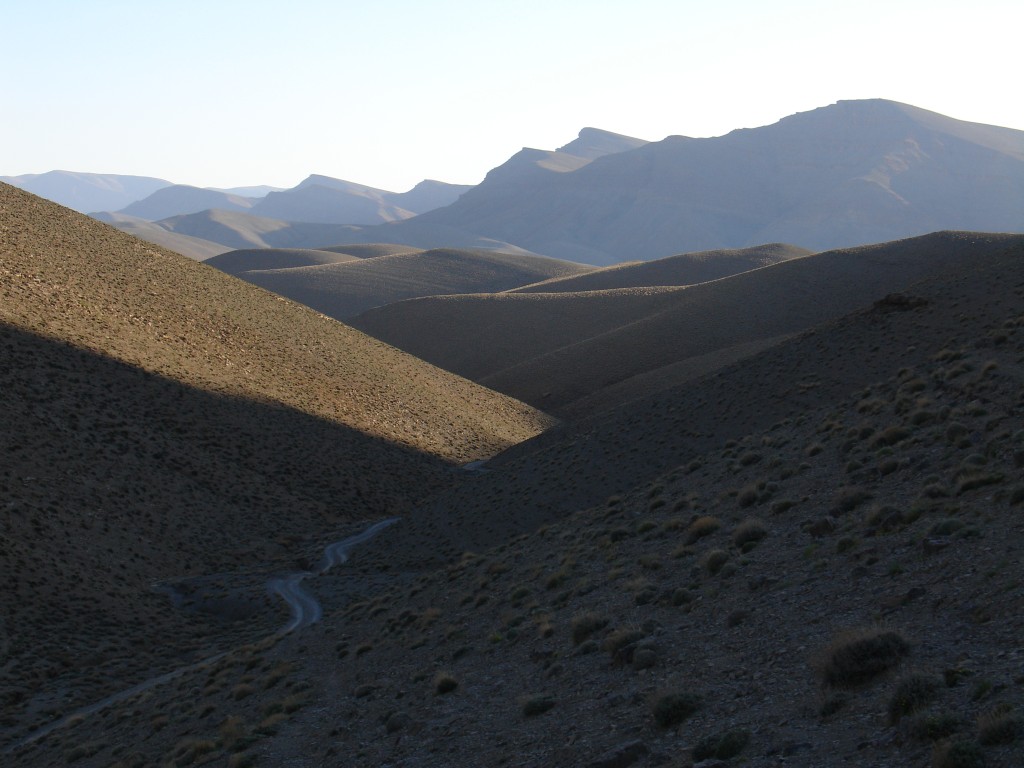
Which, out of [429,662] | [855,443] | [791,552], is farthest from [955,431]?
[429,662]

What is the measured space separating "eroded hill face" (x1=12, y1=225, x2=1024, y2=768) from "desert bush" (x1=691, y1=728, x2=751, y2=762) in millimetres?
29

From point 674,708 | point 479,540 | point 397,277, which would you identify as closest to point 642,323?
point 479,540

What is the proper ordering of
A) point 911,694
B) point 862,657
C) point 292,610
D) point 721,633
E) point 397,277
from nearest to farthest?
point 911,694
point 862,657
point 721,633
point 292,610
point 397,277

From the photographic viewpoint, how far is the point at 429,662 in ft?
55.9

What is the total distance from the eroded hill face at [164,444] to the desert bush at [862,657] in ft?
62.8

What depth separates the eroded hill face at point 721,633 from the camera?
Result: 9.30 meters

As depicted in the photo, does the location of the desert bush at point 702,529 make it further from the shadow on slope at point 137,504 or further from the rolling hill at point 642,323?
the rolling hill at point 642,323

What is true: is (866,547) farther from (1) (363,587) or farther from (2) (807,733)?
(1) (363,587)

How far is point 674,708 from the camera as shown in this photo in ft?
34.1

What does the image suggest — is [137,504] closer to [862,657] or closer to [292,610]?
[292,610]

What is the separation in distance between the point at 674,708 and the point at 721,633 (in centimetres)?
248

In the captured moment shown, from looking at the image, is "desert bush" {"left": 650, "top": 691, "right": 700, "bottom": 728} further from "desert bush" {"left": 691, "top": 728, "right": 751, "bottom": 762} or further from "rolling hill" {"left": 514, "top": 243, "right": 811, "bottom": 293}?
"rolling hill" {"left": 514, "top": 243, "right": 811, "bottom": 293}

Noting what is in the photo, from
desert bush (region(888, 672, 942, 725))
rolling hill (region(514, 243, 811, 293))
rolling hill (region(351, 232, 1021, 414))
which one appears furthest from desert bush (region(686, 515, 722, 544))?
rolling hill (region(514, 243, 811, 293))

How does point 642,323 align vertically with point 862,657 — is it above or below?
above
